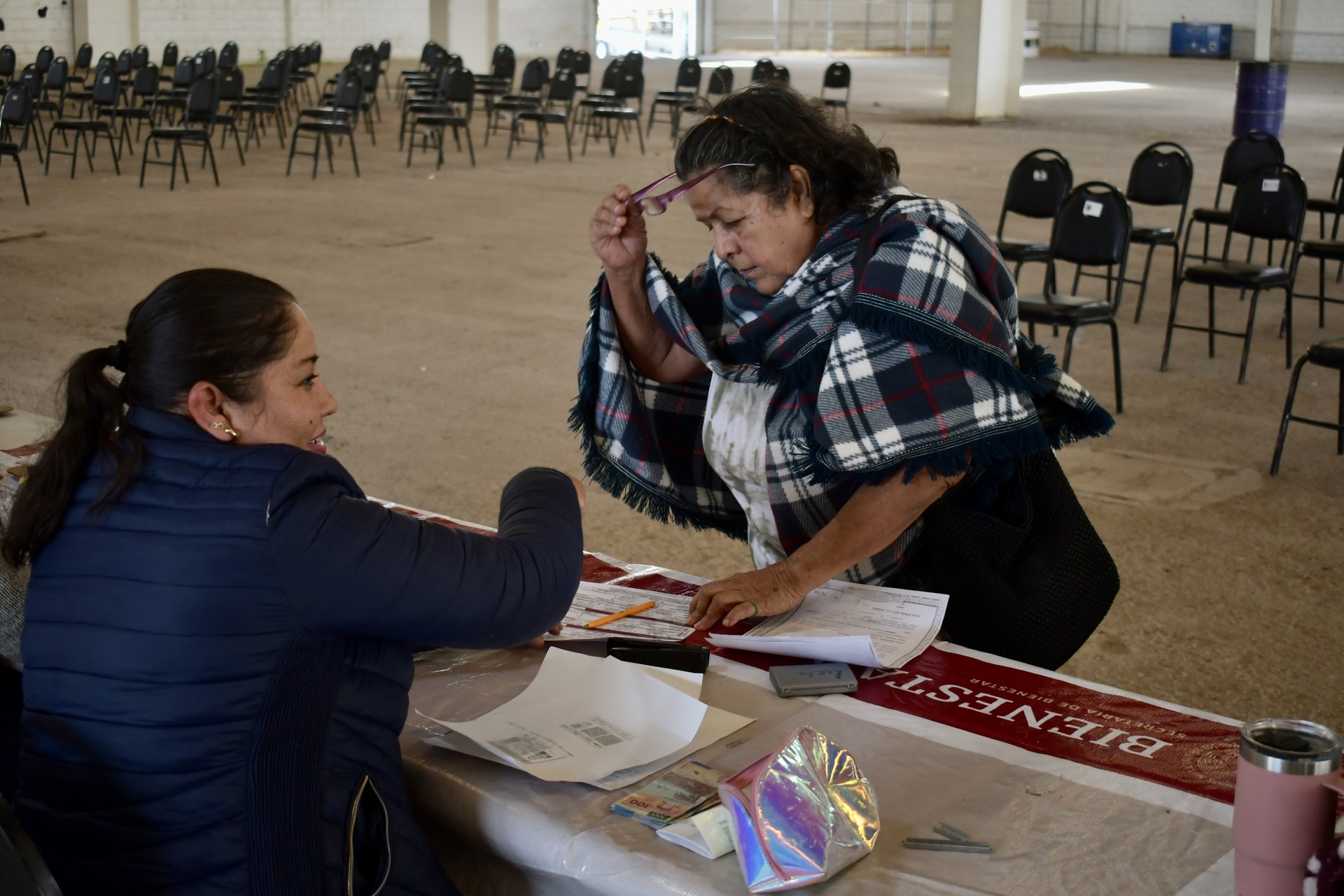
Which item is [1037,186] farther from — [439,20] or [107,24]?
[107,24]

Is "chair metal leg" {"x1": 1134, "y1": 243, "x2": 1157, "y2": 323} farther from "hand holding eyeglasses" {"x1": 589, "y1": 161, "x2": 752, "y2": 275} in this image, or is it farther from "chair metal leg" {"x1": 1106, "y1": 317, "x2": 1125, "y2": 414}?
"hand holding eyeglasses" {"x1": 589, "y1": 161, "x2": 752, "y2": 275}

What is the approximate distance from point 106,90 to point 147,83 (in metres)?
0.75

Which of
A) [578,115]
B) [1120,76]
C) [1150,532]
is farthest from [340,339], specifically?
[1120,76]

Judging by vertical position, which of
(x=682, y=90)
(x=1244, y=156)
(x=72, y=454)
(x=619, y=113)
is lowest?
(x=72, y=454)

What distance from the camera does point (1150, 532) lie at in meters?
3.96

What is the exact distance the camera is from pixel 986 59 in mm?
15898

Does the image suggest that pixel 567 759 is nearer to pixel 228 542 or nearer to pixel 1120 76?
pixel 228 542

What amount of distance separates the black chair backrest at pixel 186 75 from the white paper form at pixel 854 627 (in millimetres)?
14398

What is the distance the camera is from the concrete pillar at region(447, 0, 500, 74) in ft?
62.1

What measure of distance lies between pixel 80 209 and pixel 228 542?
9868 mm

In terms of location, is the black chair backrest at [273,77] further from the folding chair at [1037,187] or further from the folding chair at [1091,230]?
the folding chair at [1091,230]

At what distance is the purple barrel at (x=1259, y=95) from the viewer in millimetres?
11375

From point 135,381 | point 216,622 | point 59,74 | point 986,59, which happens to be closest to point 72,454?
point 135,381

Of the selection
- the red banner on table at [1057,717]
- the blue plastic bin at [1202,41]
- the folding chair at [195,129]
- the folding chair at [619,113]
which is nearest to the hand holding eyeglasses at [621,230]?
the red banner on table at [1057,717]
